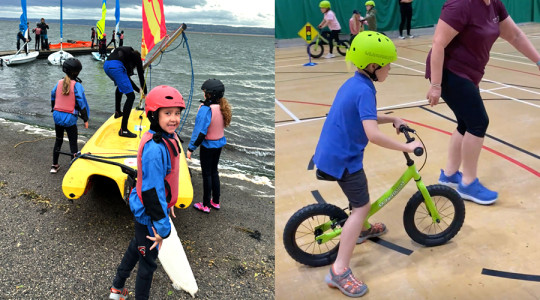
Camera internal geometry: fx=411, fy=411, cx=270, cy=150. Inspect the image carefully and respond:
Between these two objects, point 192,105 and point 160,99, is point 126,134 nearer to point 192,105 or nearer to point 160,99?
point 160,99

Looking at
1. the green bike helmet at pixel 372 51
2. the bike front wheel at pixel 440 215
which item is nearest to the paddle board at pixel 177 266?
the bike front wheel at pixel 440 215

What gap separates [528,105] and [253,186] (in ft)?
13.0

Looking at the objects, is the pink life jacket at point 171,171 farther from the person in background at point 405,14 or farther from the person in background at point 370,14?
the person in background at point 405,14

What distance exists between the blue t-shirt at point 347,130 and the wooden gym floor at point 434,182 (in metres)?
0.76

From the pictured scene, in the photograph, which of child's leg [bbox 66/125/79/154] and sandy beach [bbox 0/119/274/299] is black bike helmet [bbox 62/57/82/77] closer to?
child's leg [bbox 66/125/79/154]

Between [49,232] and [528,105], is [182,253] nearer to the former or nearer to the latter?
[49,232]

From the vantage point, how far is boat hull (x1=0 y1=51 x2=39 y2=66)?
19766 millimetres

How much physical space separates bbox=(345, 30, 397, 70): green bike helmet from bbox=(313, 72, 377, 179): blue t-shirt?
0.29 ft

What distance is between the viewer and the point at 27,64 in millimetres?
21203

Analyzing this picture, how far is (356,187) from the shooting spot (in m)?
2.29

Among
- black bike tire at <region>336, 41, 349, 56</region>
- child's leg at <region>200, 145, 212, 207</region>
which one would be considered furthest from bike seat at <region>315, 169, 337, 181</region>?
black bike tire at <region>336, 41, 349, 56</region>

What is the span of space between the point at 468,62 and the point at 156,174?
226 cm

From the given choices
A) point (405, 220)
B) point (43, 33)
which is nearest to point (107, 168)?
point (405, 220)

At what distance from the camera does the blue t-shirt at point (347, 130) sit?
214cm
